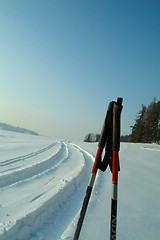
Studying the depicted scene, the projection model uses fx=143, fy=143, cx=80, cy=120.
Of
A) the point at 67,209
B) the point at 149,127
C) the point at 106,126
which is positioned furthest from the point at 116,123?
the point at 149,127

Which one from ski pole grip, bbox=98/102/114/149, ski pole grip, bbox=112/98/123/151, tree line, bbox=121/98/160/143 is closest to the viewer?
ski pole grip, bbox=112/98/123/151

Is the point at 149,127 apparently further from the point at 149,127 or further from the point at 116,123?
the point at 116,123

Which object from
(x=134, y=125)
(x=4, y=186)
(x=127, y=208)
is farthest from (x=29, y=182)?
(x=134, y=125)

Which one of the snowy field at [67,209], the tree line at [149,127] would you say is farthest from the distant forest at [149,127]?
the snowy field at [67,209]

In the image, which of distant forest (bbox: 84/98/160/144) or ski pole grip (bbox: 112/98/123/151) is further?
distant forest (bbox: 84/98/160/144)

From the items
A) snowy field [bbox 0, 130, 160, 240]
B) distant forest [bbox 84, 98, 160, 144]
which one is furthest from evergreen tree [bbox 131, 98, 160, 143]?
snowy field [bbox 0, 130, 160, 240]

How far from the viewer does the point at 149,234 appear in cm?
181

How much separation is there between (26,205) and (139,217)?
178cm

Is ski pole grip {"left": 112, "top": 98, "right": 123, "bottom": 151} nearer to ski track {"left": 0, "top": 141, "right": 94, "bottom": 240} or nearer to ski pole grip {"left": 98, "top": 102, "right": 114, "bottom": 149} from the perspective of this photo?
ski pole grip {"left": 98, "top": 102, "right": 114, "bottom": 149}

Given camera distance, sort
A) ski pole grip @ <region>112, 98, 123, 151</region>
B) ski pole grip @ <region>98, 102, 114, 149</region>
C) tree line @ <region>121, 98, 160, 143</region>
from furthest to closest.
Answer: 1. tree line @ <region>121, 98, 160, 143</region>
2. ski pole grip @ <region>98, 102, 114, 149</region>
3. ski pole grip @ <region>112, 98, 123, 151</region>

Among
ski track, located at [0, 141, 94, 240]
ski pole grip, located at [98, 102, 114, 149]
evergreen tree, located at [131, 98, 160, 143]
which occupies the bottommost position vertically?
ski track, located at [0, 141, 94, 240]

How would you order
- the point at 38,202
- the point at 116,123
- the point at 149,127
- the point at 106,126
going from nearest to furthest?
the point at 116,123 → the point at 106,126 → the point at 38,202 → the point at 149,127

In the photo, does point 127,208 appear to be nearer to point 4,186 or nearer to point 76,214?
point 76,214

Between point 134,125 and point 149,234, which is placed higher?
point 134,125
